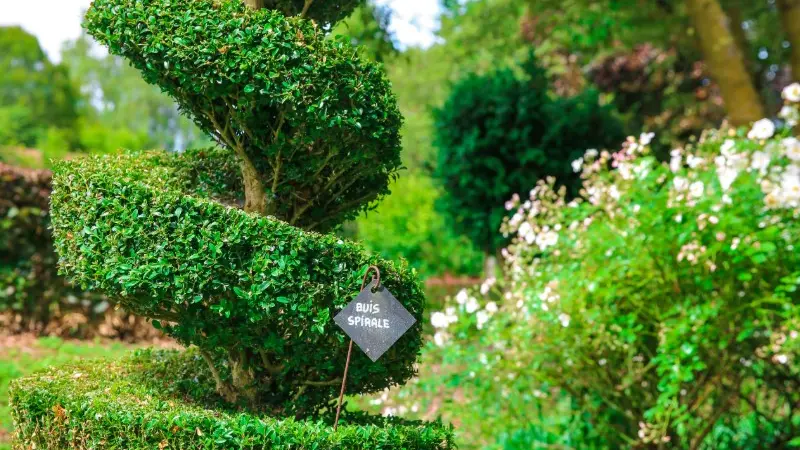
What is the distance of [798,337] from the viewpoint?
410cm

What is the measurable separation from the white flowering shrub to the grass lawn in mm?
3149

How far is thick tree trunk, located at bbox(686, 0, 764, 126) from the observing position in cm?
770

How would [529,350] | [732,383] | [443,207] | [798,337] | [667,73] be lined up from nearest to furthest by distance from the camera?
[798,337], [529,350], [732,383], [443,207], [667,73]

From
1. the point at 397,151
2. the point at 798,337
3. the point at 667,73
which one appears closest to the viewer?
the point at 397,151

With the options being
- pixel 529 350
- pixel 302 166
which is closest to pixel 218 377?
pixel 302 166

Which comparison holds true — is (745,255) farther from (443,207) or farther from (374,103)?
(443,207)

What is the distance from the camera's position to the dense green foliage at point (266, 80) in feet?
9.32

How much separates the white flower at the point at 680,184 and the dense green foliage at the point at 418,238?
822cm

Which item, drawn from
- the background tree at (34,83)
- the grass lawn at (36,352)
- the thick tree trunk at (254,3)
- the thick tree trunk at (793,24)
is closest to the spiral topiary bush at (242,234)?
the thick tree trunk at (254,3)

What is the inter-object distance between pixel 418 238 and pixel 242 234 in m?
10.9

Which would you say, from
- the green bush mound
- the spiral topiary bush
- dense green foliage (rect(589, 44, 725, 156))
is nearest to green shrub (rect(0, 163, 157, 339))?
the green bush mound

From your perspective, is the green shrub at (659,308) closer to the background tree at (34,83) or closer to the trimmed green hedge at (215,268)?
the trimmed green hedge at (215,268)

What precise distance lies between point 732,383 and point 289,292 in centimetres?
344

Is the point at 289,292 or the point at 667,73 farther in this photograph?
the point at 667,73
